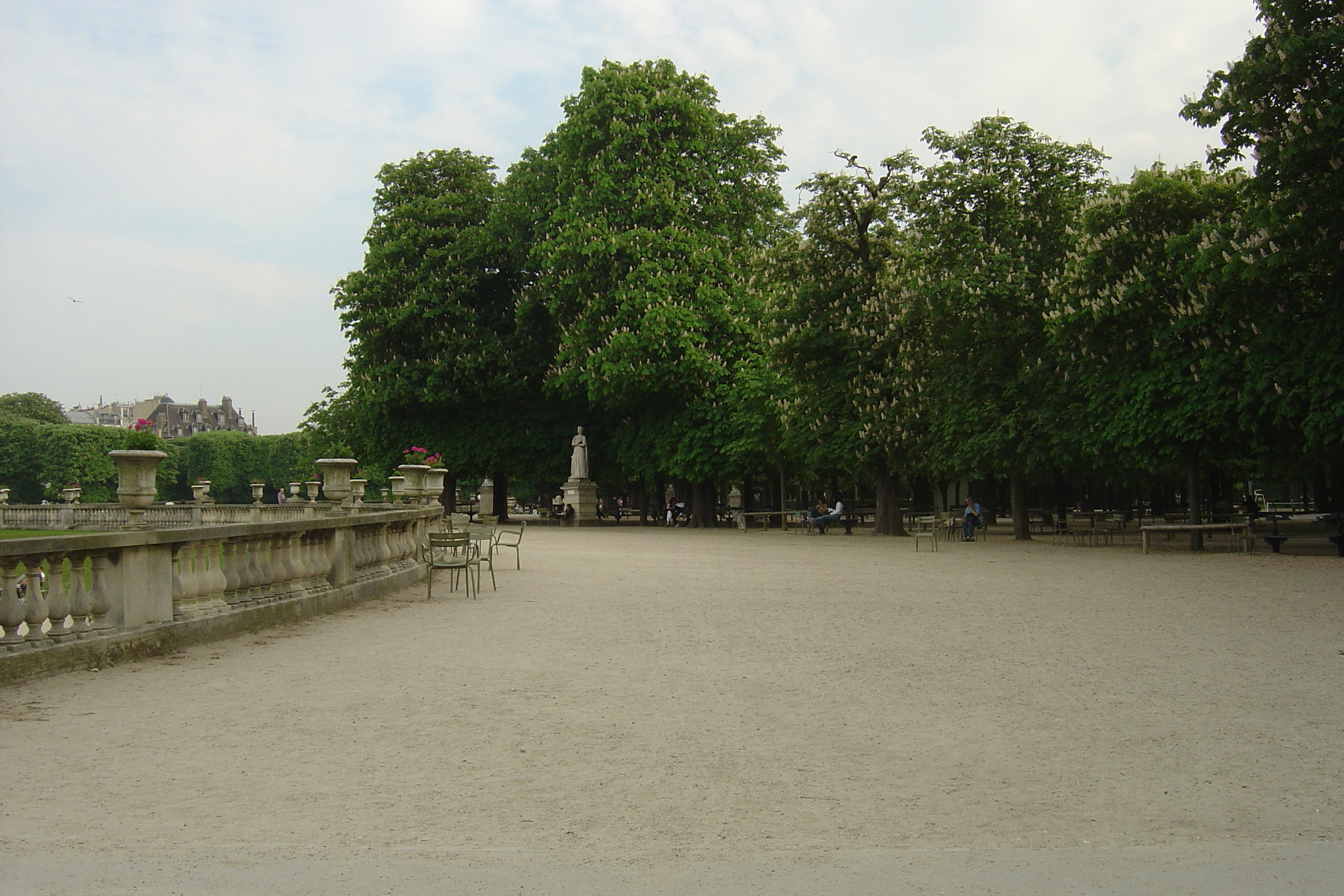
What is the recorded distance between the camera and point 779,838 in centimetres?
473

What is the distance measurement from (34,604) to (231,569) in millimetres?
2883

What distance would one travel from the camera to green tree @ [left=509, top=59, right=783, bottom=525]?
37.7 m

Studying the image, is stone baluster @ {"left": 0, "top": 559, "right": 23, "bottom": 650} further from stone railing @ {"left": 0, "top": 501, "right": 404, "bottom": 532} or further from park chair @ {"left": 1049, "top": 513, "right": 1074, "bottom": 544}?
park chair @ {"left": 1049, "top": 513, "right": 1074, "bottom": 544}

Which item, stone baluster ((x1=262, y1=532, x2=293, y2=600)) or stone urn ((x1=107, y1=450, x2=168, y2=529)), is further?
stone baluster ((x1=262, y1=532, x2=293, y2=600))

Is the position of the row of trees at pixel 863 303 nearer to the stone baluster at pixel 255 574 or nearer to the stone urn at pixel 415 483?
the stone urn at pixel 415 483

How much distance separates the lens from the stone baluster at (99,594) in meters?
8.80

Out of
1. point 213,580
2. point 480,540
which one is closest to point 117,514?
point 480,540

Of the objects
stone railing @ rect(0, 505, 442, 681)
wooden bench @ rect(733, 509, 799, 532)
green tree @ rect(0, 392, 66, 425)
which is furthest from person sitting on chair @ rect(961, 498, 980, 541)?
green tree @ rect(0, 392, 66, 425)

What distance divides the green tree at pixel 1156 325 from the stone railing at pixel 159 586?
54.4ft

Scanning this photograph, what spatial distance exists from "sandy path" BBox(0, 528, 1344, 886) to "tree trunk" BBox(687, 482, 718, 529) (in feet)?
96.5

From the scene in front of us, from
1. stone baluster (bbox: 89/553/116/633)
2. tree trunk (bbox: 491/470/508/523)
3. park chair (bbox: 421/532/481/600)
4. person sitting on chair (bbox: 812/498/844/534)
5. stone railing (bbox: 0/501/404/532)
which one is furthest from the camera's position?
tree trunk (bbox: 491/470/508/523)

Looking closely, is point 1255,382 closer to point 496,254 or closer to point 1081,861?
point 1081,861

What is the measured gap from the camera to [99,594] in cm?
889

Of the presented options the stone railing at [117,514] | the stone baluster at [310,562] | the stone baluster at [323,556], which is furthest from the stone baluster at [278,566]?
the stone railing at [117,514]
